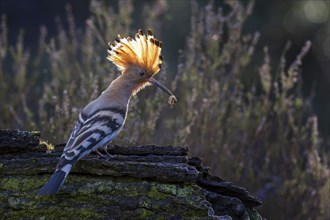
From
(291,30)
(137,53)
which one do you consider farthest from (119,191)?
(291,30)

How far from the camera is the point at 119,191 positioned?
12.1 feet

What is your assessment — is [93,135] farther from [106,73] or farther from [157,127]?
[106,73]

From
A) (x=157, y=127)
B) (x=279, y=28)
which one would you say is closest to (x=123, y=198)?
(x=157, y=127)

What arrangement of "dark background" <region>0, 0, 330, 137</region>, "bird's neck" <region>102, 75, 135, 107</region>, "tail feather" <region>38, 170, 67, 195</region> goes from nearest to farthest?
"tail feather" <region>38, 170, 67, 195</region>
"bird's neck" <region>102, 75, 135, 107</region>
"dark background" <region>0, 0, 330, 137</region>

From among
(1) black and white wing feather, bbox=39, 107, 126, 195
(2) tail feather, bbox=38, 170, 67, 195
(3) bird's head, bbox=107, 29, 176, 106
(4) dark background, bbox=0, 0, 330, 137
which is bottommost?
(2) tail feather, bbox=38, 170, 67, 195

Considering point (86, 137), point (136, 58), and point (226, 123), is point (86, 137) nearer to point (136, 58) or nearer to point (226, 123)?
point (136, 58)

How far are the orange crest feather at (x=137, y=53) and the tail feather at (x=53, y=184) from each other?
1222 mm

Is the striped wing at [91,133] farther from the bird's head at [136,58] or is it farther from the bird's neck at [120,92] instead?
the bird's head at [136,58]

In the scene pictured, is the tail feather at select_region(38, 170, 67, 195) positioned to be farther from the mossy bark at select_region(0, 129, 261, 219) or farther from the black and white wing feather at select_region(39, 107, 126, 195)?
the mossy bark at select_region(0, 129, 261, 219)

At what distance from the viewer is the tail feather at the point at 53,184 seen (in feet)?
11.6

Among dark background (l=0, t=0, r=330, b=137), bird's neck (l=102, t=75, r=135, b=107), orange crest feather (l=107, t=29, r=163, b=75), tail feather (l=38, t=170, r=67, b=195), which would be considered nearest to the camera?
tail feather (l=38, t=170, r=67, b=195)

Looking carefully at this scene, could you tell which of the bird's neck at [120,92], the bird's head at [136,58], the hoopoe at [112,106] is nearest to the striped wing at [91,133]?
the hoopoe at [112,106]

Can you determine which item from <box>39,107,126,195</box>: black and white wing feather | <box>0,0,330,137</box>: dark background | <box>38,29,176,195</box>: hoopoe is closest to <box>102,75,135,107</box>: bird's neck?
<box>38,29,176,195</box>: hoopoe

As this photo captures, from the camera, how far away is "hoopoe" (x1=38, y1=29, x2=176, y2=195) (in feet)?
12.0
